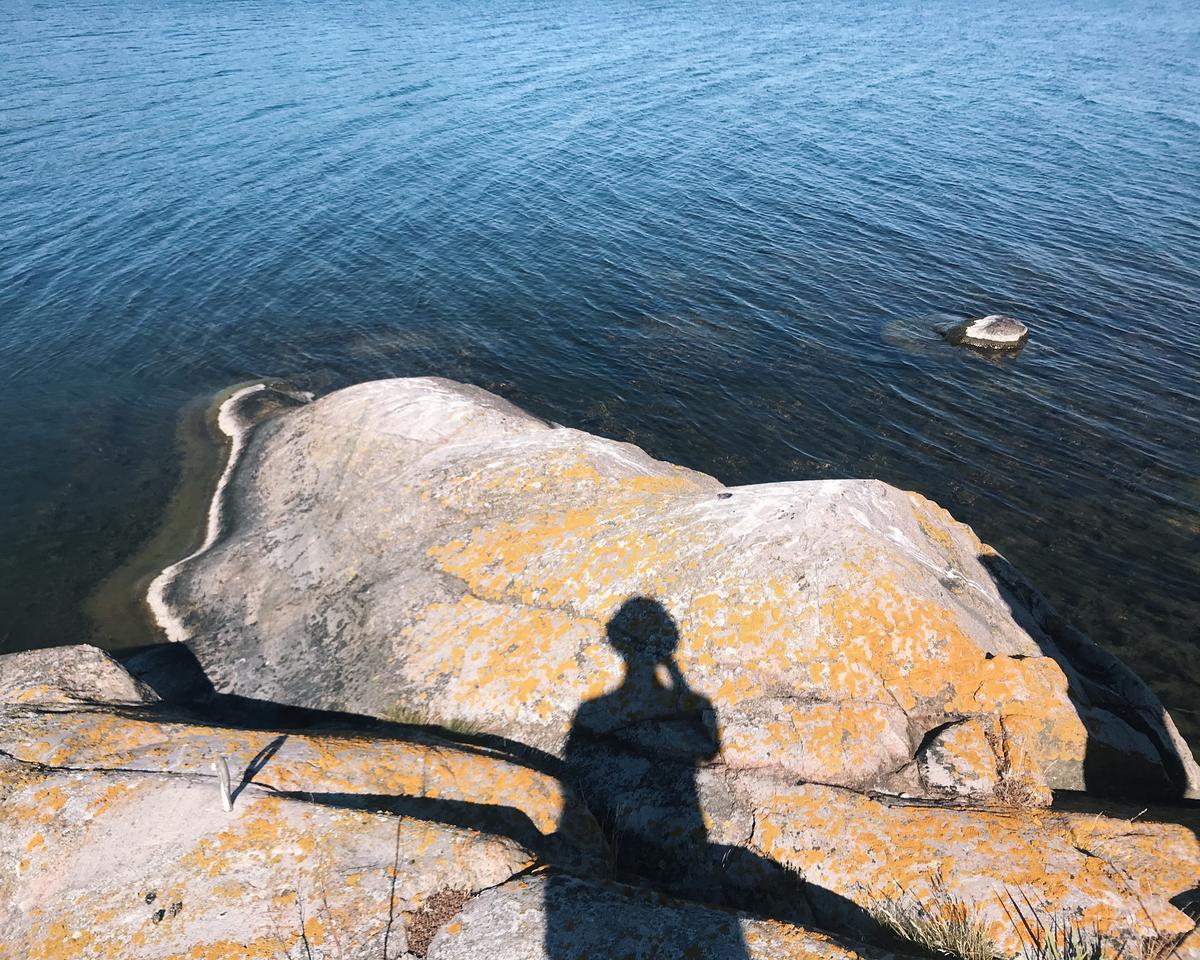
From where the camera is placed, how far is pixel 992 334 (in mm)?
27266

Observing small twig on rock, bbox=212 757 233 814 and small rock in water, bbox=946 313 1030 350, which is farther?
small rock in water, bbox=946 313 1030 350

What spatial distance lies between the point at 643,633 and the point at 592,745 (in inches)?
61.7

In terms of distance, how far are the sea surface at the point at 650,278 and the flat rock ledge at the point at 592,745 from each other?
7.41m

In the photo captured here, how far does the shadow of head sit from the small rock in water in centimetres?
2289

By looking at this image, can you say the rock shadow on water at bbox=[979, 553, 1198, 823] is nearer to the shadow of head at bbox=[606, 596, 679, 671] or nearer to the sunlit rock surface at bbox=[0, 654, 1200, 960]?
the sunlit rock surface at bbox=[0, 654, 1200, 960]

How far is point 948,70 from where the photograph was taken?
232 feet

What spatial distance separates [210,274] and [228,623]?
25.5 metres

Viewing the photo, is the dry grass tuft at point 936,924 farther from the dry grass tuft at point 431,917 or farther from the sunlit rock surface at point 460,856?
the dry grass tuft at point 431,917

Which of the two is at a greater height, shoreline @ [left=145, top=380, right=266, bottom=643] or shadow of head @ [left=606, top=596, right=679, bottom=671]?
shadow of head @ [left=606, top=596, right=679, bottom=671]

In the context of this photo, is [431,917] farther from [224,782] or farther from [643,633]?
[643,633]

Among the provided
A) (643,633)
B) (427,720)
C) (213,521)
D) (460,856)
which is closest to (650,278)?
(213,521)

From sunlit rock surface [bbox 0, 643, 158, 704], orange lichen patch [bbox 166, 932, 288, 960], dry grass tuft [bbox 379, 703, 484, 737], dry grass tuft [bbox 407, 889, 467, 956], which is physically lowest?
dry grass tuft [bbox 379, 703, 484, 737]

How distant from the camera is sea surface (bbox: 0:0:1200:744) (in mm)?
20094

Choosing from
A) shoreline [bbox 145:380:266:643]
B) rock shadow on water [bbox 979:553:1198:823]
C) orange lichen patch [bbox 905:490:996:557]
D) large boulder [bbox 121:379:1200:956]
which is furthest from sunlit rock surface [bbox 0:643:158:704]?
orange lichen patch [bbox 905:490:996:557]
